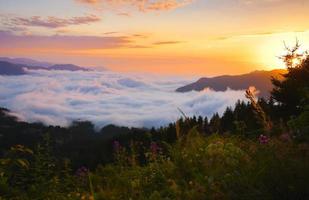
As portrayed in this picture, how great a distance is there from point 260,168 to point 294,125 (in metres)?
2.62

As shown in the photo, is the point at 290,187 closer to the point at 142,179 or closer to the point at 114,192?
the point at 114,192

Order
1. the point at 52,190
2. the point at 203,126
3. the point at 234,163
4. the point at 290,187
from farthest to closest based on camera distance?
the point at 203,126 → the point at 52,190 → the point at 234,163 → the point at 290,187

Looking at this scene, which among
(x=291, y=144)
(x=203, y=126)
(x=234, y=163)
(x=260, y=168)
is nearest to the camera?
(x=260, y=168)

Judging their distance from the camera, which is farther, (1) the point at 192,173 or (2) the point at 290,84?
(2) the point at 290,84

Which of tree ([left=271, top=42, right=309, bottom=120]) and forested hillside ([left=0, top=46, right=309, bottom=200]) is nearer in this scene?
forested hillside ([left=0, top=46, right=309, bottom=200])

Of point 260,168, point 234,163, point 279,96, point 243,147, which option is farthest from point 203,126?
point 279,96

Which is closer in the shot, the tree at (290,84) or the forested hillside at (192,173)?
the forested hillside at (192,173)

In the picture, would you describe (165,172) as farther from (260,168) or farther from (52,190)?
(260,168)

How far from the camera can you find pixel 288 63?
29.5 meters

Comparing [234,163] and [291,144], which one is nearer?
[291,144]

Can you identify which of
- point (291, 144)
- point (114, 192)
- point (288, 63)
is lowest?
point (114, 192)

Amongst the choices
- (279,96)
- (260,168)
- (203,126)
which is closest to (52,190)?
(260,168)

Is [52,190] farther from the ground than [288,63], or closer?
closer

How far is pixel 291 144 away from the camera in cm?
491
